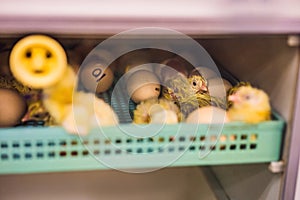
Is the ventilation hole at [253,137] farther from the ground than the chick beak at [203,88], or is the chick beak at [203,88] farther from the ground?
the chick beak at [203,88]

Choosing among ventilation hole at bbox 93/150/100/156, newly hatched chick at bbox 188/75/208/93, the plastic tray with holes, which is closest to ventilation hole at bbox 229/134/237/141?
the plastic tray with holes

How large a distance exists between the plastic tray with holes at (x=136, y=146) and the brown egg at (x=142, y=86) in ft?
0.43

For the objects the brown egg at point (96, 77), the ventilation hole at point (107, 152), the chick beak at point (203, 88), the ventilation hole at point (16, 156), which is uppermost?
the brown egg at point (96, 77)

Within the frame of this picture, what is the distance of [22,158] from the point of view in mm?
623

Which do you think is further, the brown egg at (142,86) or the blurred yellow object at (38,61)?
the brown egg at (142,86)

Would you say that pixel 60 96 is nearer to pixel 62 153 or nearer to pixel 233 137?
pixel 62 153

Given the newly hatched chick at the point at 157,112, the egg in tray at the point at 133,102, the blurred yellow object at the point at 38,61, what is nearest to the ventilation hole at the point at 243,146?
the egg in tray at the point at 133,102

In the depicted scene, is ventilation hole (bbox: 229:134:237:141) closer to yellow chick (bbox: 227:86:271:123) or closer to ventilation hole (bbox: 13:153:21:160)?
yellow chick (bbox: 227:86:271:123)

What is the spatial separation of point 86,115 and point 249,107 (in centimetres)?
27

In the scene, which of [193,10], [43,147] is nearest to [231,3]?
[193,10]

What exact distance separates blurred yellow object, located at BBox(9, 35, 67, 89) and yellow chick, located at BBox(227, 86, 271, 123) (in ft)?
0.96

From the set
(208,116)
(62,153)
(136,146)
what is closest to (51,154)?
(62,153)

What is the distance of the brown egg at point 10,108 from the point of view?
0.68 m

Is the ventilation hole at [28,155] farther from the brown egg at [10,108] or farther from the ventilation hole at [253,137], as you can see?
the ventilation hole at [253,137]
